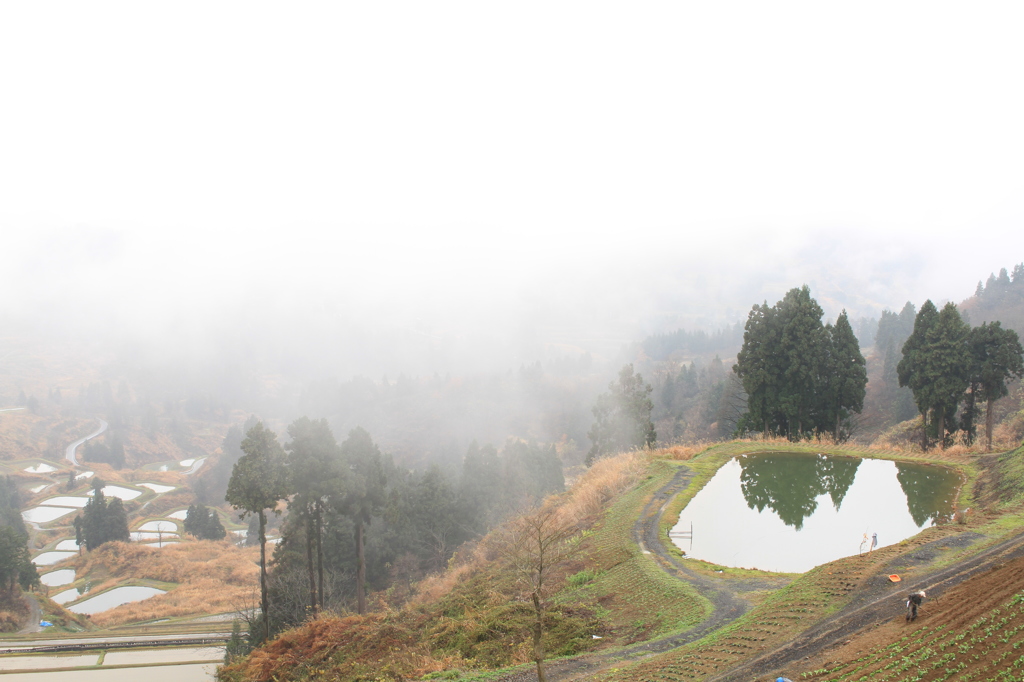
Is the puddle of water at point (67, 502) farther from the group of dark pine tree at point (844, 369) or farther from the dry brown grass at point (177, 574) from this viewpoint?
the group of dark pine tree at point (844, 369)

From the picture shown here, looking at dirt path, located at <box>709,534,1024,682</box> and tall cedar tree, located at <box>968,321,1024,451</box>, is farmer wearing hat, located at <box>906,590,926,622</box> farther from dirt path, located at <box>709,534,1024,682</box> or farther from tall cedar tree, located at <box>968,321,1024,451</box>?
tall cedar tree, located at <box>968,321,1024,451</box>

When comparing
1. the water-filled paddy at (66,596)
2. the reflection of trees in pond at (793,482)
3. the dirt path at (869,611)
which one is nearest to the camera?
the dirt path at (869,611)

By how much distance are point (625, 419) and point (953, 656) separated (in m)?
39.4

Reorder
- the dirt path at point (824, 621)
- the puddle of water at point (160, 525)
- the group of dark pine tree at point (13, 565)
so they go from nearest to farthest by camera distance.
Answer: the dirt path at point (824, 621) → the group of dark pine tree at point (13, 565) → the puddle of water at point (160, 525)

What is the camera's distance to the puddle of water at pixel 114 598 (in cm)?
5579

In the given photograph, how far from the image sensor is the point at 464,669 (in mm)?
10781

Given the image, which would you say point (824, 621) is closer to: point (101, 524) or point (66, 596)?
point (66, 596)

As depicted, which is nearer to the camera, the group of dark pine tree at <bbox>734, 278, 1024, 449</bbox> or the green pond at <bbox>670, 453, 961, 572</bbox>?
the green pond at <bbox>670, 453, 961, 572</bbox>

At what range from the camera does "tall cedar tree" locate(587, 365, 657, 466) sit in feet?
139

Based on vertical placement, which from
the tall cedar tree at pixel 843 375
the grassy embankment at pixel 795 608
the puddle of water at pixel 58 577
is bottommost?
the puddle of water at pixel 58 577

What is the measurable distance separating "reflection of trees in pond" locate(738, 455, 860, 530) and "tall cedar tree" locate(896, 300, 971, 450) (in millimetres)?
12661

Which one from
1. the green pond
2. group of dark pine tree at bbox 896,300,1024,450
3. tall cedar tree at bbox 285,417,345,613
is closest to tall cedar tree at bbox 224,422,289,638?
tall cedar tree at bbox 285,417,345,613

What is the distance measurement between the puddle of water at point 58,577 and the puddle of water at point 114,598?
392 inches

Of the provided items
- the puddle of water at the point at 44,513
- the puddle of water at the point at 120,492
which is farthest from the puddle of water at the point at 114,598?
the puddle of water at the point at 120,492
